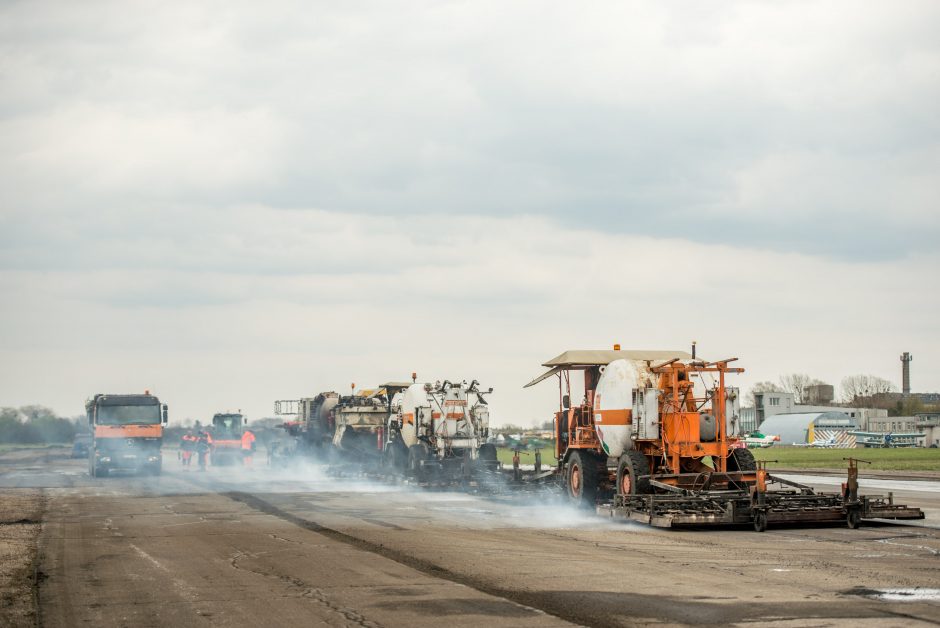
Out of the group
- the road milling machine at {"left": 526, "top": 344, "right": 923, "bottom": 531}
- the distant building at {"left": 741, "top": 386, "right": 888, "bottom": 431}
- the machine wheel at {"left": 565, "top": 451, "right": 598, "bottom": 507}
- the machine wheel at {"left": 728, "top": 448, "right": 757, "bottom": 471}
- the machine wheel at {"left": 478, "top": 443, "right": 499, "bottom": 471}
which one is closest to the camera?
the road milling machine at {"left": 526, "top": 344, "right": 923, "bottom": 531}

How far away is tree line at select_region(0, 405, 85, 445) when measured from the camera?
512 feet

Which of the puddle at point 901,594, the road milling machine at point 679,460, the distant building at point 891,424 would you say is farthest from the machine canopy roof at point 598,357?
the distant building at point 891,424

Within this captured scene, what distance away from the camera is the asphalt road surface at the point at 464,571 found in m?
11.4

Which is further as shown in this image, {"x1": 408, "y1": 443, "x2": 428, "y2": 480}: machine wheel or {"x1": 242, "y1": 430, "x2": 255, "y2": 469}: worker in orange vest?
{"x1": 242, "y1": 430, "x2": 255, "y2": 469}: worker in orange vest

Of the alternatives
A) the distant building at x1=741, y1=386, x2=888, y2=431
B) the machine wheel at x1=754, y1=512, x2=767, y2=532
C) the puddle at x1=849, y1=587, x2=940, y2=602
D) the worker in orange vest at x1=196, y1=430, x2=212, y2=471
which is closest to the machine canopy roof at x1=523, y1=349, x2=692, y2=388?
the machine wheel at x1=754, y1=512, x2=767, y2=532

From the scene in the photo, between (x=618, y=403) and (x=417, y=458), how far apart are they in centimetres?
1350

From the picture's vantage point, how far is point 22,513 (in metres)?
26.5

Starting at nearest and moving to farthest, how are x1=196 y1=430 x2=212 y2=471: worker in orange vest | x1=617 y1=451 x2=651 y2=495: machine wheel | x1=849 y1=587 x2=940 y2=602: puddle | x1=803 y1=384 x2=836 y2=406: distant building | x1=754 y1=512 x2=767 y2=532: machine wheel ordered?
x1=849 y1=587 x2=940 y2=602: puddle, x1=754 y1=512 x2=767 y2=532: machine wheel, x1=617 y1=451 x2=651 y2=495: machine wheel, x1=196 y1=430 x2=212 y2=471: worker in orange vest, x1=803 y1=384 x2=836 y2=406: distant building

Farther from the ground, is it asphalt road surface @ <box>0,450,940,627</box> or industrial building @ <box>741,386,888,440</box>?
industrial building @ <box>741,386,888,440</box>

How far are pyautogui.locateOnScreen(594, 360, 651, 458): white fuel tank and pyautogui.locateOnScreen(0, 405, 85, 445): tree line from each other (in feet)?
452

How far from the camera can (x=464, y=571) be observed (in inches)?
579

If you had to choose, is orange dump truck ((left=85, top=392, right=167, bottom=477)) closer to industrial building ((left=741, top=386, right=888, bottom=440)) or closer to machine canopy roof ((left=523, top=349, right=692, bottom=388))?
machine canopy roof ((left=523, top=349, right=692, bottom=388))

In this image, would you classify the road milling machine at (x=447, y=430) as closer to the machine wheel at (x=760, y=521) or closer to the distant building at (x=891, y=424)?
the machine wheel at (x=760, y=521)

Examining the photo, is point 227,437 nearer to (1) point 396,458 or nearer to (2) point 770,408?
(1) point 396,458
